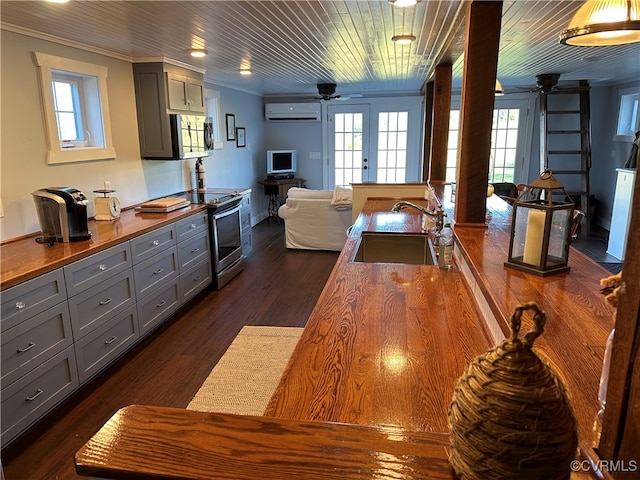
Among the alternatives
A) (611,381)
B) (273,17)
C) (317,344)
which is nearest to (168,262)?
(273,17)

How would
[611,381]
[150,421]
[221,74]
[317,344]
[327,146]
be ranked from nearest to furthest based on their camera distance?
1. [611,381]
2. [150,421]
3. [317,344]
4. [221,74]
5. [327,146]

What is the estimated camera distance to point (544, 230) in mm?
1375

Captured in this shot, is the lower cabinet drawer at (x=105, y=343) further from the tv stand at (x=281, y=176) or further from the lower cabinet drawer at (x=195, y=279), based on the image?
the tv stand at (x=281, y=176)

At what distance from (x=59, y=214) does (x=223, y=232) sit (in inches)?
72.7

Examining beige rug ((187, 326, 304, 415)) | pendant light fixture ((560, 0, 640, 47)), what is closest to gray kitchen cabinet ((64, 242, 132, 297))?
beige rug ((187, 326, 304, 415))

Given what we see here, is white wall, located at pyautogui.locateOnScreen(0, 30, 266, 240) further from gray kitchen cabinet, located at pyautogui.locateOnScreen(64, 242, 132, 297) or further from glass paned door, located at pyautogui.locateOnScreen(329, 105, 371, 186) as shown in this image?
glass paned door, located at pyautogui.locateOnScreen(329, 105, 371, 186)

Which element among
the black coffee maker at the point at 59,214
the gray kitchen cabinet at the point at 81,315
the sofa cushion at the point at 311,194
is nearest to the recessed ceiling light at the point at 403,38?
the gray kitchen cabinet at the point at 81,315

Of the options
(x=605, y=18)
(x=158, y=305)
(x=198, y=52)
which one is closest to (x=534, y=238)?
(x=605, y=18)

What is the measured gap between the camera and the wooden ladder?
6.50 meters

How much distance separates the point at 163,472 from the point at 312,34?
3098 mm

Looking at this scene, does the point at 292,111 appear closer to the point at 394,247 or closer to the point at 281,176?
the point at 281,176

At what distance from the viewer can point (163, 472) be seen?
629 mm

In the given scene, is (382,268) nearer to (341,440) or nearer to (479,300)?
(479,300)

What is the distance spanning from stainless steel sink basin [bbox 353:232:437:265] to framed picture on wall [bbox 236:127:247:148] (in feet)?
14.9
